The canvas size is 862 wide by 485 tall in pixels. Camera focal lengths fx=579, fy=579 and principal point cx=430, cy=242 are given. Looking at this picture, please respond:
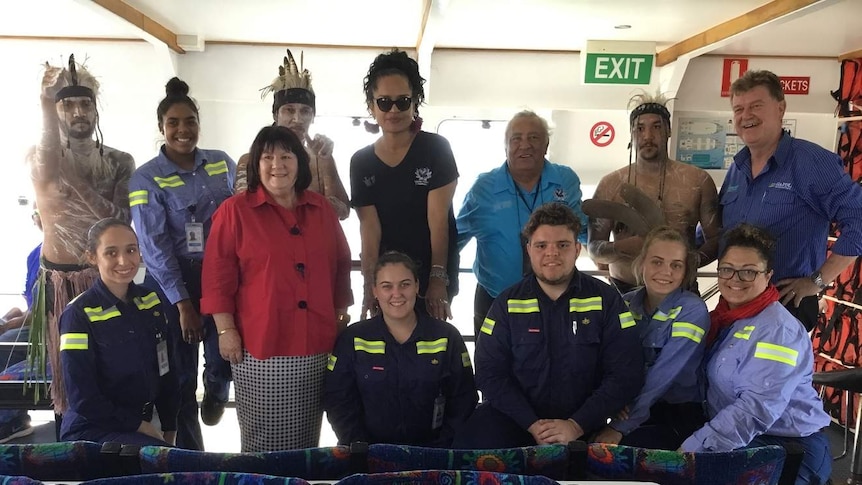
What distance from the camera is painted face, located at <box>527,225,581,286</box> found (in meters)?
2.06

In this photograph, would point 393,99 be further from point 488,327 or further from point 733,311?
point 733,311

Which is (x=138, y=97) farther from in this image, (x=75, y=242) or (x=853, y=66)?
(x=853, y=66)

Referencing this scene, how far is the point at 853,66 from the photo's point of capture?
5289mm

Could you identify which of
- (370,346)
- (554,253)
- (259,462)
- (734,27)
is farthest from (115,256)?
(734,27)

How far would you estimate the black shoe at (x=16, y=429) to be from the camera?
3.31 meters

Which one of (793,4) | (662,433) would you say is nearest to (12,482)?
(662,433)

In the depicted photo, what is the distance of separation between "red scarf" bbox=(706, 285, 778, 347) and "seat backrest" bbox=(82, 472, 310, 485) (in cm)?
158

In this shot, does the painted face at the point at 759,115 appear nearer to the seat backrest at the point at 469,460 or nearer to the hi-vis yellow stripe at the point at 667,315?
the hi-vis yellow stripe at the point at 667,315

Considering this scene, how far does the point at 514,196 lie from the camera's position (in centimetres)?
253

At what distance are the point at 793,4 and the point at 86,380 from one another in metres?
4.26

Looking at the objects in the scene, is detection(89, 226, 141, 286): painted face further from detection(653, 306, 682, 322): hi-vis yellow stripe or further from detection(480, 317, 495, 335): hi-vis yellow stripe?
detection(653, 306, 682, 322): hi-vis yellow stripe

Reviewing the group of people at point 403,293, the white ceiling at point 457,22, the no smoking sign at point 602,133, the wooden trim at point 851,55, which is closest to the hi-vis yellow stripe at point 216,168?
the group of people at point 403,293

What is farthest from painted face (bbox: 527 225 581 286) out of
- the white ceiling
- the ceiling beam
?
the ceiling beam

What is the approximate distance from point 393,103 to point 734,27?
339cm
